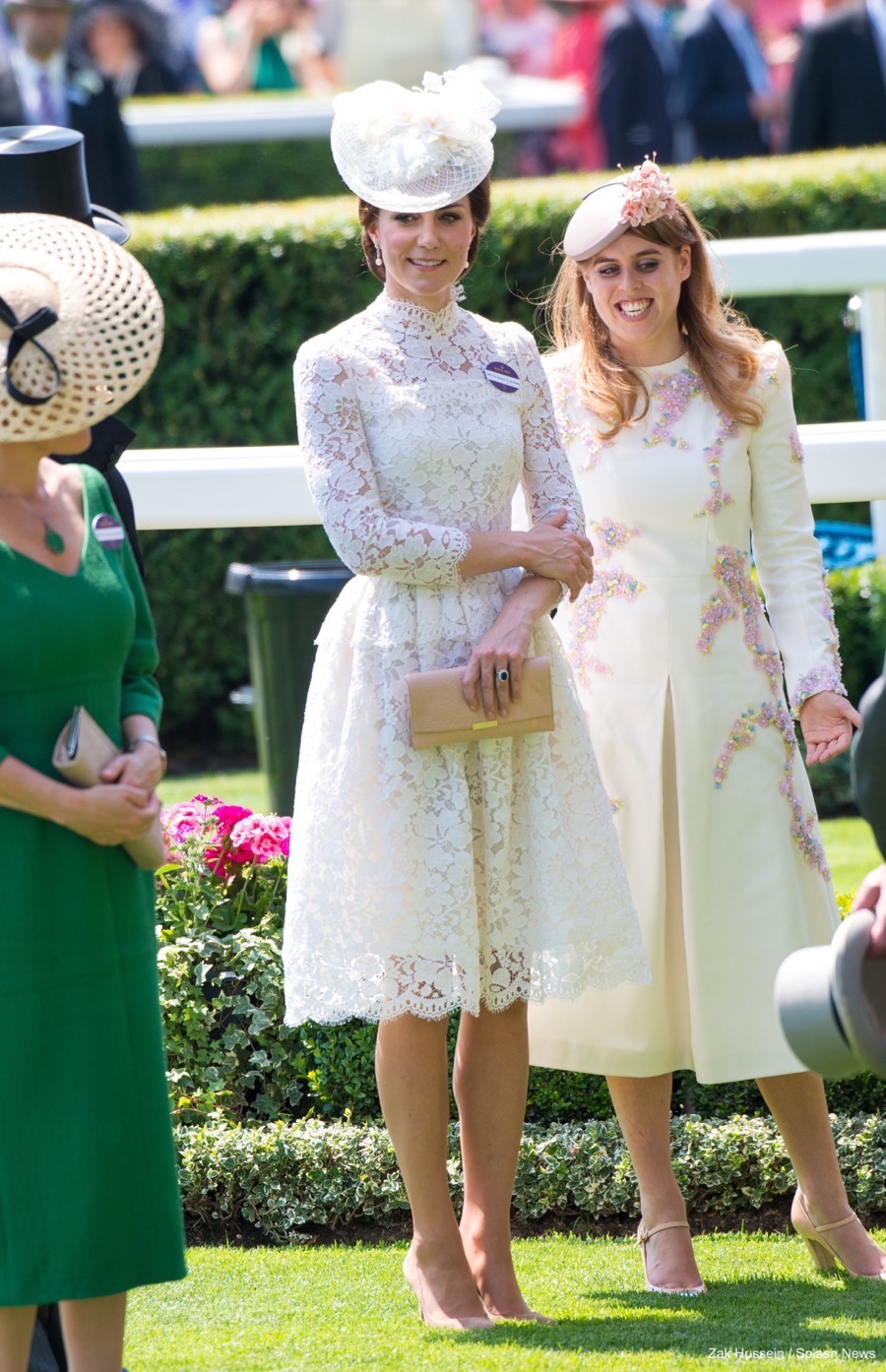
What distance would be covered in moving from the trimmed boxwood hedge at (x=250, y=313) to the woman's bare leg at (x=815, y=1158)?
560 cm

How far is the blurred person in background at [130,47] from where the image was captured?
1789 centimetres

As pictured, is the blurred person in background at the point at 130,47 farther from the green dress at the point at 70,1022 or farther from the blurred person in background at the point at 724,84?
the green dress at the point at 70,1022

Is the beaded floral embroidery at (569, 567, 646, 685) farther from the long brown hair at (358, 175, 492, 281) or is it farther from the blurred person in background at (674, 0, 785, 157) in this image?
the blurred person in background at (674, 0, 785, 157)

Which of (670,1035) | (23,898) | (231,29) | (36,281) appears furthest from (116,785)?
(231,29)

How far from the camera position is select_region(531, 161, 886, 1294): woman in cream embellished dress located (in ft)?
13.6

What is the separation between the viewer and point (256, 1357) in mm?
3705

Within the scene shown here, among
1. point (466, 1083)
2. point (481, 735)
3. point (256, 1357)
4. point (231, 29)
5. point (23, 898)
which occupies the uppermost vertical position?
point (231, 29)

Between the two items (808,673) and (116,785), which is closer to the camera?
(116,785)

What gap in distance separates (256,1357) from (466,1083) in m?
0.60

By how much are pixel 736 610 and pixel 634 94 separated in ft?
44.0

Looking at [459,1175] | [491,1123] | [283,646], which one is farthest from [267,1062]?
[283,646]

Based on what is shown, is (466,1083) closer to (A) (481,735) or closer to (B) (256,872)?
(A) (481,735)

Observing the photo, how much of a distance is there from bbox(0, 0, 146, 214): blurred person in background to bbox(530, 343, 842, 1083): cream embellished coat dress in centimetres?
933

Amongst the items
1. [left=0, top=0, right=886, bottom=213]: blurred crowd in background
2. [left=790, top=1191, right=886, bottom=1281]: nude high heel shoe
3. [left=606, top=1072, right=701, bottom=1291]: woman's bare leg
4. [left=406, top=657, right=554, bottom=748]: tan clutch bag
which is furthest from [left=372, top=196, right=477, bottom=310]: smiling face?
[left=0, top=0, right=886, bottom=213]: blurred crowd in background
